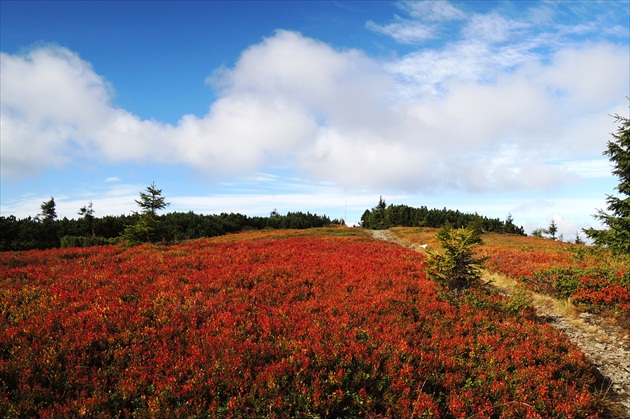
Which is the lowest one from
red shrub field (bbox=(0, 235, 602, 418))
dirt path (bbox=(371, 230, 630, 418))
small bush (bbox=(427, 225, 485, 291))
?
dirt path (bbox=(371, 230, 630, 418))

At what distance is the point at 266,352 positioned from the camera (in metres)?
6.97

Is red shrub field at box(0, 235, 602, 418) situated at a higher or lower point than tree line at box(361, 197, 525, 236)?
lower

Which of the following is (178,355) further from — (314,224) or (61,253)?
(314,224)

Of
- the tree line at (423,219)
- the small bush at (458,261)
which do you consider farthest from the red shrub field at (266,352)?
the tree line at (423,219)

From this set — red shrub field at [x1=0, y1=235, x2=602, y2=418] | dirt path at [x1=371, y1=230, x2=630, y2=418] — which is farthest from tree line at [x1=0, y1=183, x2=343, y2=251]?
dirt path at [x1=371, y1=230, x2=630, y2=418]

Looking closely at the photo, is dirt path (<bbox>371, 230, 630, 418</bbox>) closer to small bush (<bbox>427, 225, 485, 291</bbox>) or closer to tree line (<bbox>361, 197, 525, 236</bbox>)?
small bush (<bbox>427, 225, 485, 291</bbox>)

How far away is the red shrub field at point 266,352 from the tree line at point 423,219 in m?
70.3

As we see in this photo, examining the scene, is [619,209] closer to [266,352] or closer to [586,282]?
[586,282]

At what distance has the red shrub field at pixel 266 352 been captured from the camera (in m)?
5.65

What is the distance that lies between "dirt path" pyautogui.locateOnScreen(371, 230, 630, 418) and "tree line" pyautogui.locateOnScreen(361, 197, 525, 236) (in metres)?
66.2

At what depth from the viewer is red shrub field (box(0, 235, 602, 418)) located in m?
5.65

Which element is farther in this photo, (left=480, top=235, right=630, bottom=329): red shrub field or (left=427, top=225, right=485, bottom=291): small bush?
(left=427, top=225, right=485, bottom=291): small bush

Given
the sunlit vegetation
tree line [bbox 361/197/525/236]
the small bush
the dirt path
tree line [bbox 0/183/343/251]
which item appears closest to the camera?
the dirt path

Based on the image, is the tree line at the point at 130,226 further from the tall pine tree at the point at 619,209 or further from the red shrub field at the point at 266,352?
the tall pine tree at the point at 619,209
